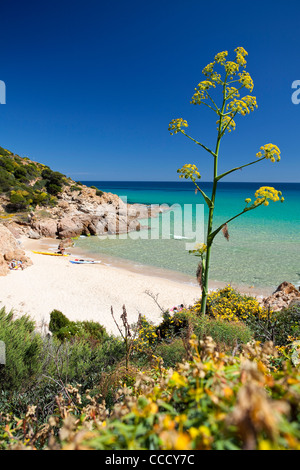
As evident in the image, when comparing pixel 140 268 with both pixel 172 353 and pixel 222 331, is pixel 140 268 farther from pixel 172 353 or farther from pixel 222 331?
pixel 172 353

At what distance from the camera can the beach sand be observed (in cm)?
1200

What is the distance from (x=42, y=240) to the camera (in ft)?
94.4

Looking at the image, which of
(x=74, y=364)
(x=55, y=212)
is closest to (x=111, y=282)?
(x=74, y=364)

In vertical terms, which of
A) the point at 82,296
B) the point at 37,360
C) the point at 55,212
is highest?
the point at 55,212

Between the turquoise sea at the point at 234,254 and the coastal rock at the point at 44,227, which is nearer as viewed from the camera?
the turquoise sea at the point at 234,254

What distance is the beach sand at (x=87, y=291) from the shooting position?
11995 millimetres

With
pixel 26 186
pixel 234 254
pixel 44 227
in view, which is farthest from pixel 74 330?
pixel 26 186

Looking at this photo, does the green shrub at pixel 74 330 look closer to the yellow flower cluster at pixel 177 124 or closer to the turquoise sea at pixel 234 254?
the yellow flower cluster at pixel 177 124

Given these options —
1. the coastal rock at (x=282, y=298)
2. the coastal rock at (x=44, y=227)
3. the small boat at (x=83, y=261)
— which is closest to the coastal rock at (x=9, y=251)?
the small boat at (x=83, y=261)

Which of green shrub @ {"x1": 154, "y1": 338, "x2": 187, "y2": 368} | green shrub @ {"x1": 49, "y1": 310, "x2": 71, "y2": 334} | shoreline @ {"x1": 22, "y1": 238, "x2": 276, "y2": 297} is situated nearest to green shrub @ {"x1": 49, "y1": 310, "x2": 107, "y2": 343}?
green shrub @ {"x1": 49, "y1": 310, "x2": 71, "y2": 334}

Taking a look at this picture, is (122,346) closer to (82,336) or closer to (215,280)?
(82,336)
